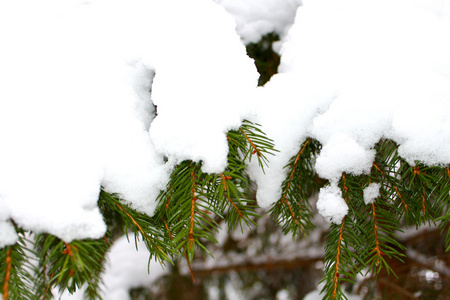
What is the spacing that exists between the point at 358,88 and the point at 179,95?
0.47 meters

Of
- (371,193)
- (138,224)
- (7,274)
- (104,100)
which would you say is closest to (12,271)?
(7,274)

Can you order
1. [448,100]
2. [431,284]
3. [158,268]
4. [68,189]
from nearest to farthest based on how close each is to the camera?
[68,189], [448,100], [431,284], [158,268]

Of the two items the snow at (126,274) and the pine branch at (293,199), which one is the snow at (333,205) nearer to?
the pine branch at (293,199)

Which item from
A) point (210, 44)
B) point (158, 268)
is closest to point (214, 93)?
point (210, 44)

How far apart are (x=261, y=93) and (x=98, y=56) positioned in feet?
1.58

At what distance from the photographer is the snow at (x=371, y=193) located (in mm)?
806

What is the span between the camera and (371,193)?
2.65 feet

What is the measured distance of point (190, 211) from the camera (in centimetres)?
72

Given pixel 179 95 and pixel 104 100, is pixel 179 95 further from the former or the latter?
pixel 104 100

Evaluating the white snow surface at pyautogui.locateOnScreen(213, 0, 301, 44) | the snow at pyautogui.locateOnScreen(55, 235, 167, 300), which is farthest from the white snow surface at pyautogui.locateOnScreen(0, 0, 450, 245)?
the snow at pyautogui.locateOnScreen(55, 235, 167, 300)

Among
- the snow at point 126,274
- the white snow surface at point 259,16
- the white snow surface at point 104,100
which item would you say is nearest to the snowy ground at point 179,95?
the white snow surface at point 104,100

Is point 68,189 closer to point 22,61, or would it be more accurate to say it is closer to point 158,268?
point 22,61

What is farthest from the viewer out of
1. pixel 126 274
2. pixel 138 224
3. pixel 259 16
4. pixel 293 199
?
pixel 126 274

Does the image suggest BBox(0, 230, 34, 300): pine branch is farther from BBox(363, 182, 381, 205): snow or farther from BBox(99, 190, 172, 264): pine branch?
BBox(363, 182, 381, 205): snow
